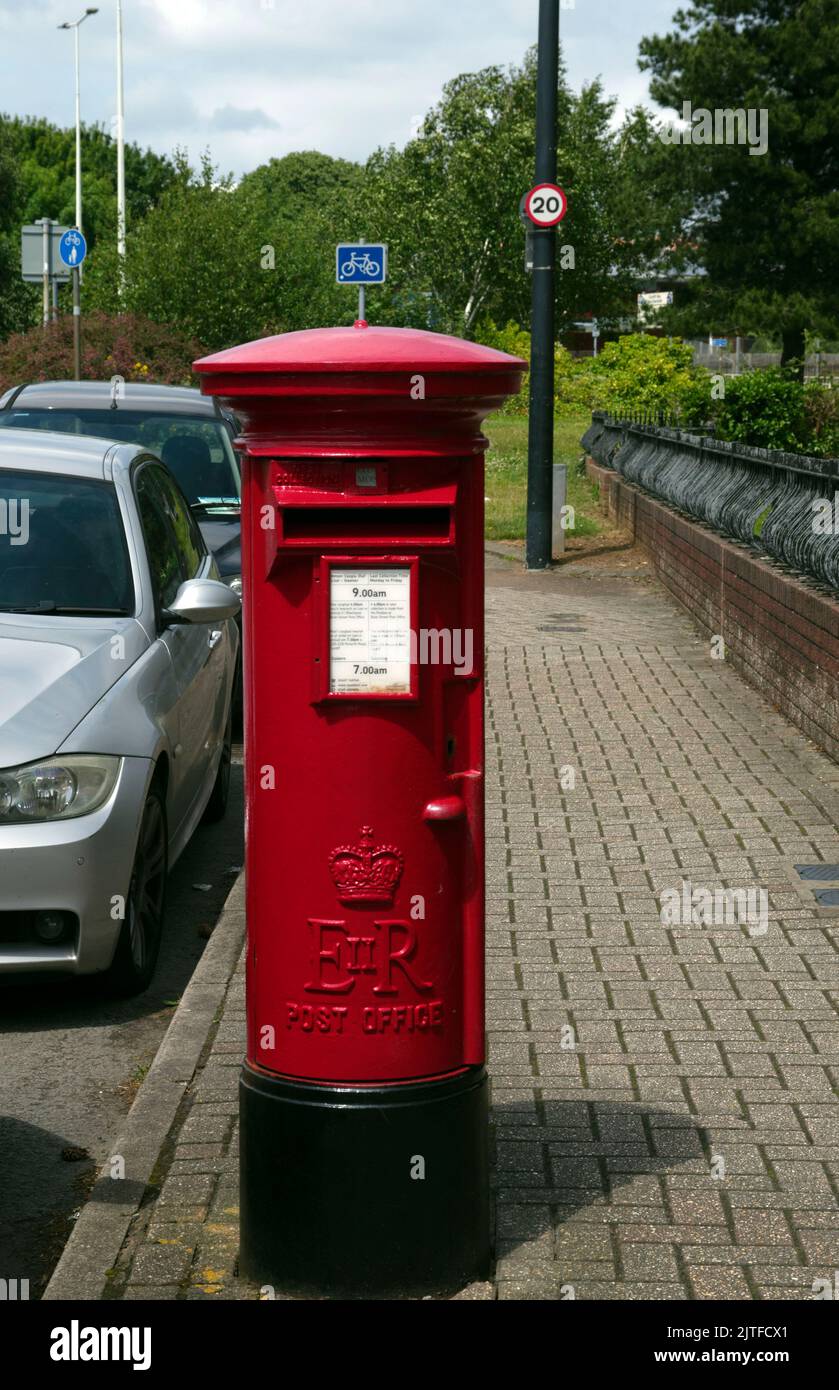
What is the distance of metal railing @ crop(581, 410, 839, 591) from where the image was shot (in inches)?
389

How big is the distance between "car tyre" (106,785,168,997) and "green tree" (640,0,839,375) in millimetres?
44167

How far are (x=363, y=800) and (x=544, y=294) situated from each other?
1346 cm

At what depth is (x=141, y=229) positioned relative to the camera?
101 feet

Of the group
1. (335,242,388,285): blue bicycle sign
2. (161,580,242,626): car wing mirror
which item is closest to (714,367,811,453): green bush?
(335,242,388,285): blue bicycle sign

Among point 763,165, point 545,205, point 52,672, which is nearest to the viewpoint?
point 52,672

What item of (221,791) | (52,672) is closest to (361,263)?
(221,791)

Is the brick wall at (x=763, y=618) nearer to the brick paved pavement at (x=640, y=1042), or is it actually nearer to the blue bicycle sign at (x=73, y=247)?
the brick paved pavement at (x=640, y=1042)

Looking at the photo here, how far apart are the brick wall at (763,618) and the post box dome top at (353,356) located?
547cm

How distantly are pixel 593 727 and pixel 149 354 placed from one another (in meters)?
17.0

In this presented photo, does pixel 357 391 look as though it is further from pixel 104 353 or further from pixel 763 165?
pixel 763 165

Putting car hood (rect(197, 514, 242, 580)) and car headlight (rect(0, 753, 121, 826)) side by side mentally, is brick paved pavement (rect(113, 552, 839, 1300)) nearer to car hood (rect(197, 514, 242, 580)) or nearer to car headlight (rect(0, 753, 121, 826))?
car headlight (rect(0, 753, 121, 826))

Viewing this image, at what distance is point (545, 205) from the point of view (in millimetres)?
15930

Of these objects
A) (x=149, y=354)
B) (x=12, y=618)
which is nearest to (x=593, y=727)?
(x=12, y=618)
